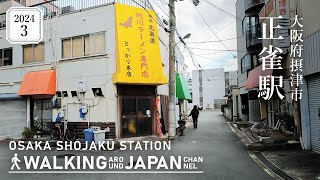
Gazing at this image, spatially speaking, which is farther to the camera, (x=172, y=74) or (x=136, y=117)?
(x=172, y=74)

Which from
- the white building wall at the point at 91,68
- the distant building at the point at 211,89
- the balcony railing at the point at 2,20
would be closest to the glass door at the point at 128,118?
the white building wall at the point at 91,68

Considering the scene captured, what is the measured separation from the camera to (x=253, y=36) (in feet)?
82.1

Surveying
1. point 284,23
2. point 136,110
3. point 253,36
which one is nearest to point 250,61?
point 253,36

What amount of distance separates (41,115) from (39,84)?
7.26 feet

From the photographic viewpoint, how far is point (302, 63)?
39.0 feet

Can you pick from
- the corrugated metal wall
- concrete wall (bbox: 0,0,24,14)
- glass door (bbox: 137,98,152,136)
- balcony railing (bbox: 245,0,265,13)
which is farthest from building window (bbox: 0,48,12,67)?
concrete wall (bbox: 0,0,24,14)

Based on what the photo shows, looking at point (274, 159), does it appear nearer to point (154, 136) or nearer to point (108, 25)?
point (154, 136)

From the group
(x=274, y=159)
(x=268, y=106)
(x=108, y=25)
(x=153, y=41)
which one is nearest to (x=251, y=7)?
(x=268, y=106)

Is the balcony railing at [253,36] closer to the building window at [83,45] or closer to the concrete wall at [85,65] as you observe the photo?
the concrete wall at [85,65]

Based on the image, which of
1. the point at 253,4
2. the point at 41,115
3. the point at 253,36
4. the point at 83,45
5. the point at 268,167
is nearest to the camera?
the point at 268,167

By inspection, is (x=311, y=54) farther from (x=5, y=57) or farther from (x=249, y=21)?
(x=5, y=57)

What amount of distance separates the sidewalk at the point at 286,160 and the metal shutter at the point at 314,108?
514mm

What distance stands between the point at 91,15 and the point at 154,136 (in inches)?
307

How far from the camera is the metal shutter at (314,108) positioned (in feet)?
36.2
